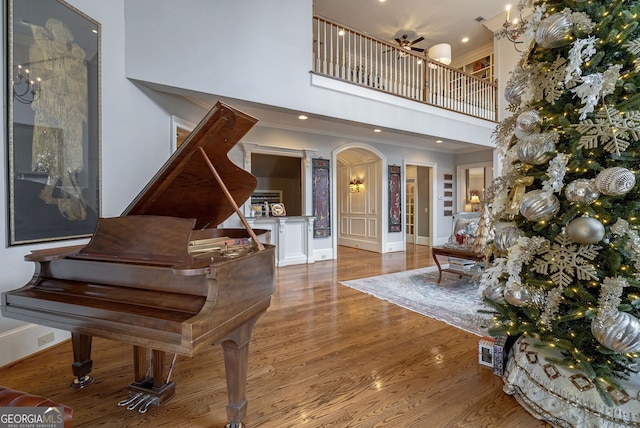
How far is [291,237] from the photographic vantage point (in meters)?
6.00

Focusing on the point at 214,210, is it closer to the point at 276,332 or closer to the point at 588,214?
the point at 276,332

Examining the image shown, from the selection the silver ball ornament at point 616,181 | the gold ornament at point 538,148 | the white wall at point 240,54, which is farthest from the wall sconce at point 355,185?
the silver ball ornament at point 616,181

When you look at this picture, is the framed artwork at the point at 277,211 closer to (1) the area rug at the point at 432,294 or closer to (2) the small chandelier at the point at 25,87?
(1) the area rug at the point at 432,294

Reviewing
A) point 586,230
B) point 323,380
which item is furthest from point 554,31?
point 323,380

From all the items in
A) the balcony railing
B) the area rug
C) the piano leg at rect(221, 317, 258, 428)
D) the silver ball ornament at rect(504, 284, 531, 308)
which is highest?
the balcony railing

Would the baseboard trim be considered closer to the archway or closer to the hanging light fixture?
the archway

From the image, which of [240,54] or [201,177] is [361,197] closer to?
[240,54]

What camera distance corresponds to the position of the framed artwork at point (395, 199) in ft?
24.4

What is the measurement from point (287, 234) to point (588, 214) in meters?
4.87

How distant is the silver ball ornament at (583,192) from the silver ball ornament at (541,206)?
0.07 m

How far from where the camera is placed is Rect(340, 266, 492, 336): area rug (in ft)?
10.6

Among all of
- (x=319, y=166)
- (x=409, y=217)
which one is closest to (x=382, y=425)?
(x=319, y=166)

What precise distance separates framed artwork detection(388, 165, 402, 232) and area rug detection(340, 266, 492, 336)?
2.24 m

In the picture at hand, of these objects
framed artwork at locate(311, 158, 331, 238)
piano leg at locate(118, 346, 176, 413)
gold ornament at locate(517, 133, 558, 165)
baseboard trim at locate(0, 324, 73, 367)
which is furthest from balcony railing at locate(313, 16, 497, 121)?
baseboard trim at locate(0, 324, 73, 367)
